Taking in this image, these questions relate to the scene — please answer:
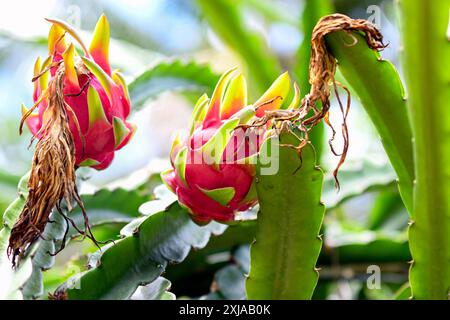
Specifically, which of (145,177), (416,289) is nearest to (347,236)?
(145,177)

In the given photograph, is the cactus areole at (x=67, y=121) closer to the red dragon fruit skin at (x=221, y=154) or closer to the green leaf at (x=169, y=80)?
the red dragon fruit skin at (x=221, y=154)

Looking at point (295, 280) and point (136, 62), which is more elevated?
point (136, 62)

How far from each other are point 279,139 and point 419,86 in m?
0.12

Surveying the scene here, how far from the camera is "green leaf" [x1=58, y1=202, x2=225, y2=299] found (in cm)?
59

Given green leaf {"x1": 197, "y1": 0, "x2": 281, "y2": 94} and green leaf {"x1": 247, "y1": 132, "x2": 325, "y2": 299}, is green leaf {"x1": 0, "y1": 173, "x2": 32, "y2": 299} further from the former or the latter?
green leaf {"x1": 197, "y1": 0, "x2": 281, "y2": 94}

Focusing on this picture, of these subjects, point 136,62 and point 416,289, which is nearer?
point 416,289

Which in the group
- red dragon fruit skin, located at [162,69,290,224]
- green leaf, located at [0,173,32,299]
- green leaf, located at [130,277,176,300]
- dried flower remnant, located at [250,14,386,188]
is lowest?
green leaf, located at [130,277,176,300]

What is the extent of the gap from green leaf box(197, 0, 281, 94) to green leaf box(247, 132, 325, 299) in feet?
2.56

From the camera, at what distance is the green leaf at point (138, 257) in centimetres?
59

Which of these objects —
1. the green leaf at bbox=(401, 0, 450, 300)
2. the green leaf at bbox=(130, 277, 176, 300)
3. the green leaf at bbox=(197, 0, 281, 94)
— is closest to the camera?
the green leaf at bbox=(401, 0, 450, 300)

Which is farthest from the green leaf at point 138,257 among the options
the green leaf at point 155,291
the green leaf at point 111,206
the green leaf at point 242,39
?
the green leaf at point 242,39

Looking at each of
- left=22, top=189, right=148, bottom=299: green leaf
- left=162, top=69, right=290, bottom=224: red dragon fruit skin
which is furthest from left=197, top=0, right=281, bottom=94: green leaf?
left=162, top=69, right=290, bottom=224: red dragon fruit skin

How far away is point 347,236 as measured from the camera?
108 cm
